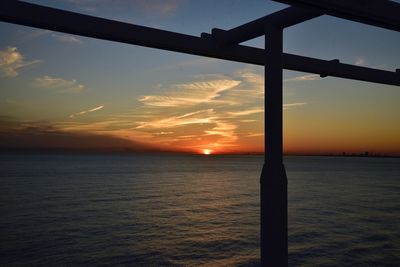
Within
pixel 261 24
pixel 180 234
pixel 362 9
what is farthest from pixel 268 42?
pixel 180 234

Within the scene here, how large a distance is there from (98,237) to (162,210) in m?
8.25

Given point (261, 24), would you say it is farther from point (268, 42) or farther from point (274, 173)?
point (274, 173)

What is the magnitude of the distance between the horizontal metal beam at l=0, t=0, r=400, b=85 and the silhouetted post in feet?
2.22

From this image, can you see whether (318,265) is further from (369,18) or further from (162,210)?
(162,210)

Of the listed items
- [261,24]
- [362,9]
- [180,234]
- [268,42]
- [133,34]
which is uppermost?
[261,24]

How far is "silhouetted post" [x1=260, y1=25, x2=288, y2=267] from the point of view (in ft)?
18.6

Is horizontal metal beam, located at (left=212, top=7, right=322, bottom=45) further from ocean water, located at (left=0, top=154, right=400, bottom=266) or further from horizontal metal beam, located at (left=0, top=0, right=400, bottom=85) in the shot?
ocean water, located at (left=0, top=154, right=400, bottom=266)

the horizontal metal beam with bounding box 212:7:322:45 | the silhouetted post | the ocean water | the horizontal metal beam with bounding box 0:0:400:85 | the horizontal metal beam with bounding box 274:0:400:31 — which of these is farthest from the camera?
the ocean water

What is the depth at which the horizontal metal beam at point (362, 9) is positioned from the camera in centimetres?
373

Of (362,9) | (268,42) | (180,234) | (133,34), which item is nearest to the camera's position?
(362,9)

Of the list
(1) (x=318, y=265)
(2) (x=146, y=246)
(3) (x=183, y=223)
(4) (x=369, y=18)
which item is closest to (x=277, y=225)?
(4) (x=369, y=18)

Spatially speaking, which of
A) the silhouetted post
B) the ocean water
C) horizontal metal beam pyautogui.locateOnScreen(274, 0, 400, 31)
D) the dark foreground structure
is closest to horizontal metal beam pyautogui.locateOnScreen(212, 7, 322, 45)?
the dark foreground structure

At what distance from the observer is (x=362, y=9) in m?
4.05

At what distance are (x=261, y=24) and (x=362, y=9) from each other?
208cm
